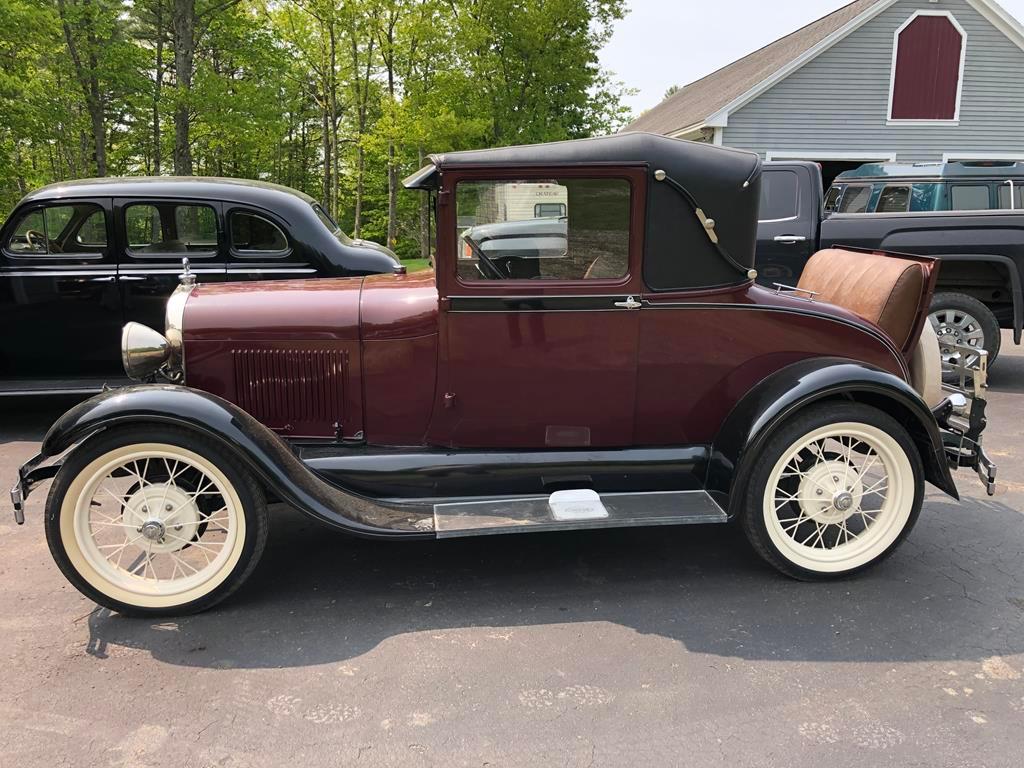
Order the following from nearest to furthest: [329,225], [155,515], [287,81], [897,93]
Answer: [155,515], [329,225], [897,93], [287,81]

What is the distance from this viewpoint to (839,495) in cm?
323

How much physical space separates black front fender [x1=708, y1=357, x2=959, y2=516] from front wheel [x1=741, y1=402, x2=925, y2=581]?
Answer: 2.8 inches

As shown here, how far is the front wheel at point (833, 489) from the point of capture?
318 cm

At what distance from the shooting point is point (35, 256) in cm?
570

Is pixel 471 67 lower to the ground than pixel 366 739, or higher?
higher

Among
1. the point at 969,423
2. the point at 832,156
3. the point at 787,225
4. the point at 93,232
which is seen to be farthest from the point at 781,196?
the point at 832,156

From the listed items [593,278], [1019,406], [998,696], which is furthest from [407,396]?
[1019,406]

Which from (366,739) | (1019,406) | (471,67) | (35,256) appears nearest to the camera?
(366,739)

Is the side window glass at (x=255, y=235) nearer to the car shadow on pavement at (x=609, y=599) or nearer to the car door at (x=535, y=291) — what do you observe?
the car shadow on pavement at (x=609, y=599)

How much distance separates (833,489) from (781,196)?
4986mm

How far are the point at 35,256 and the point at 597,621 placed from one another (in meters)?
5.41

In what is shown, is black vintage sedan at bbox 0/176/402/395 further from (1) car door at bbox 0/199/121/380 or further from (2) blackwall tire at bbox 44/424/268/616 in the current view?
(2) blackwall tire at bbox 44/424/268/616

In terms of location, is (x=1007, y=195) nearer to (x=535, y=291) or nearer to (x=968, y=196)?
(x=968, y=196)

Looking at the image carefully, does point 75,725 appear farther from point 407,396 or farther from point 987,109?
point 987,109
